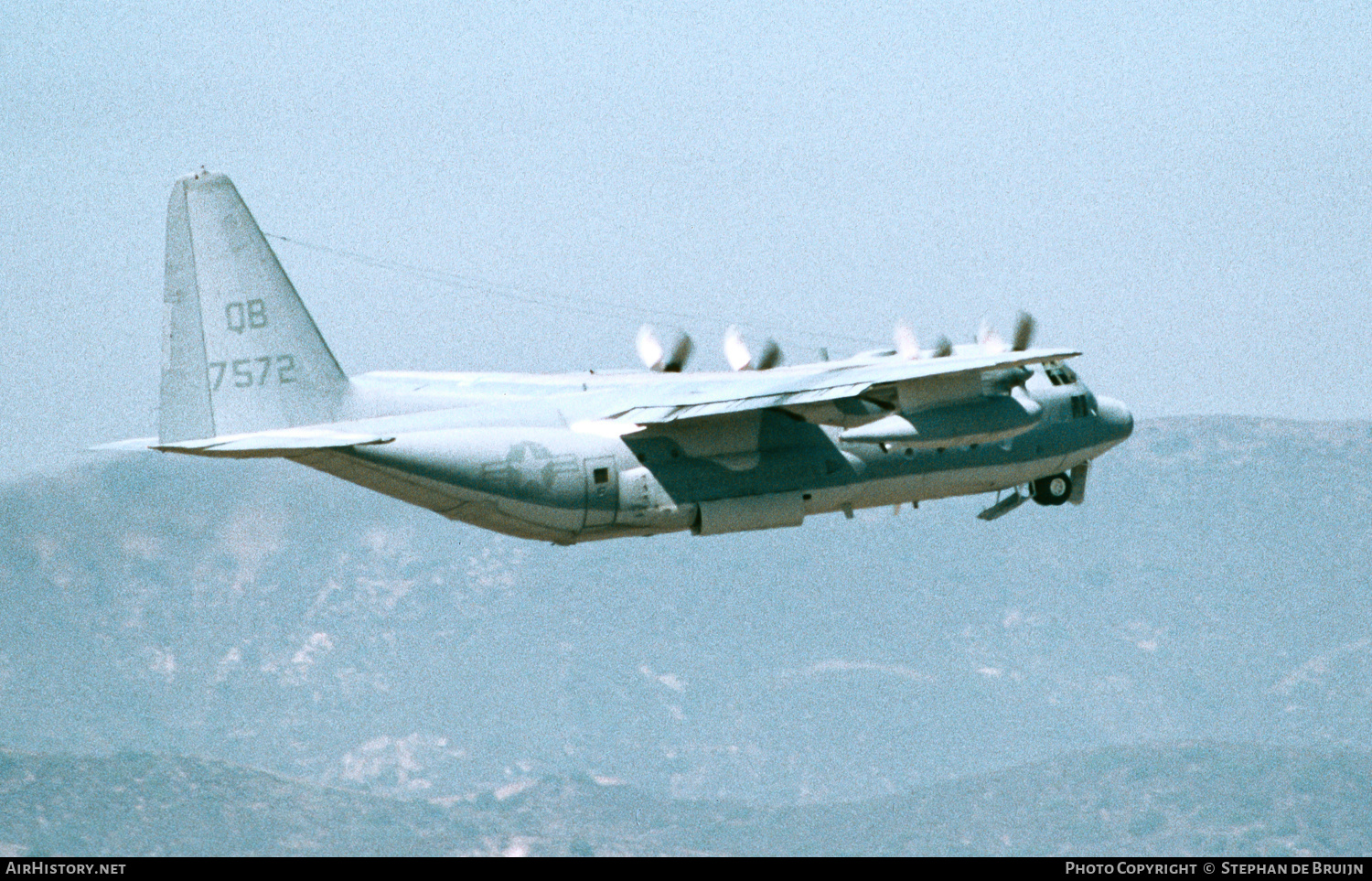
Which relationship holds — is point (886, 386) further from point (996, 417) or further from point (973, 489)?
point (973, 489)

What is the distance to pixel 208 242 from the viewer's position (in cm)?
4353

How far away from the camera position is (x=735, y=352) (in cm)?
5278

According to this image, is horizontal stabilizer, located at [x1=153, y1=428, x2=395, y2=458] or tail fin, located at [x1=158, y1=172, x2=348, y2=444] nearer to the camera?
horizontal stabilizer, located at [x1=153, y1=428, x2=395, y2=458]

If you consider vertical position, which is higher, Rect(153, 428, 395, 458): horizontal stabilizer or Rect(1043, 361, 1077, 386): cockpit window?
Rect(153, 428, 395, 458): horizontal stabilizer

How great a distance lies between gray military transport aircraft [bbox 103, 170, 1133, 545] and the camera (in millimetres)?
43344

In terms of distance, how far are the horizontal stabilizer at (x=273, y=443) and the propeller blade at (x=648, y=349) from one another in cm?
1119

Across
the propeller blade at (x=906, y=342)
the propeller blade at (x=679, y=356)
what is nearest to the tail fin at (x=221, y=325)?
the propeller blade at (x=679, y=356)

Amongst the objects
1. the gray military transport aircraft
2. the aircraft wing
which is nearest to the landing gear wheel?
the gray military transport aircraft

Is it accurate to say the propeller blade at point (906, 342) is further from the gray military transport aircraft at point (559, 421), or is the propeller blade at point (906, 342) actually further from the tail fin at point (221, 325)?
the tail fin at point (221, 325)

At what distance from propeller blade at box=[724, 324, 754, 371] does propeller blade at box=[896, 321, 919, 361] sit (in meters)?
4.27

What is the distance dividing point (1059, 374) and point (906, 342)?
4513 mm

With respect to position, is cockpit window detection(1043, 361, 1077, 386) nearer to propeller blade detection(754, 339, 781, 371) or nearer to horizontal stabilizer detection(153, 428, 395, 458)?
propeller blade detection(754, 339, 781, 371)

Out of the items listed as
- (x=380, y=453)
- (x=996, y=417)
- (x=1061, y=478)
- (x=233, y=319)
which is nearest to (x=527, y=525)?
(x=380, y=453)
